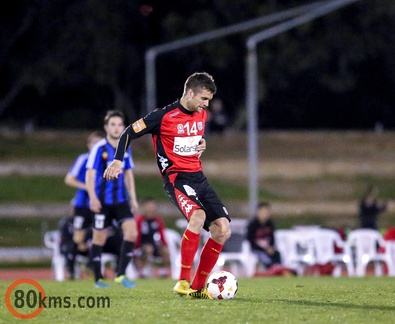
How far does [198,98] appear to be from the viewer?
402 inches

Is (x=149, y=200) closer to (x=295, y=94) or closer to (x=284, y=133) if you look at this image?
(x=284, y=133)

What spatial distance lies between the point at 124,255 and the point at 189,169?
3571mm

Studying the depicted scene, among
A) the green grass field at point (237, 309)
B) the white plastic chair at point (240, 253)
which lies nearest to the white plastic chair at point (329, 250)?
the white plastic chair at point (240, 253)

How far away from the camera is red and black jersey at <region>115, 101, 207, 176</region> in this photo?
1030 cm

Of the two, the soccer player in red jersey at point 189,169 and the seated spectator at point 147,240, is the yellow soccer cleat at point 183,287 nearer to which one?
the soccer player in red jersey at point 189,169

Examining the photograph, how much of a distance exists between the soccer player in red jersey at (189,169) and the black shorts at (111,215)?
308 centimetres

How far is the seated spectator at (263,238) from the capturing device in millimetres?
20250

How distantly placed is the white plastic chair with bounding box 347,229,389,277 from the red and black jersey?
11279 millimetres

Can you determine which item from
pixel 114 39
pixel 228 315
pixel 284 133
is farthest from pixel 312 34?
pixel 228 315

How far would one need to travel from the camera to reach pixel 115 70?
46.9m

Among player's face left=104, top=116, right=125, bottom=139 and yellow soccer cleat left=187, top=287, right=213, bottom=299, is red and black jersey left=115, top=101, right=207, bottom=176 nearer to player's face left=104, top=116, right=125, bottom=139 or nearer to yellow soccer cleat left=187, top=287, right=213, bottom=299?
yellow soccer cleat left=187, top=287, right=213, bottom=299

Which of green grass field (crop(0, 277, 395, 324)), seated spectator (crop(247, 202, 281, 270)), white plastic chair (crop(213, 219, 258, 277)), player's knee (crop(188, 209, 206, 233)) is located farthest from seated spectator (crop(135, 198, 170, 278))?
player's knee (crop(188, 209, 206, 233))

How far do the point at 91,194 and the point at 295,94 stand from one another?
3817cm

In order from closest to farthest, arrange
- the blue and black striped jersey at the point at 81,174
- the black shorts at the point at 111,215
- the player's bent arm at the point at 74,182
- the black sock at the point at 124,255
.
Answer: the black shorts at the point at 111,215, the black sock at the point at 124,255, the player's bent arm at the point at 74,182, the blue and black striped jersey at the point at 81,174
